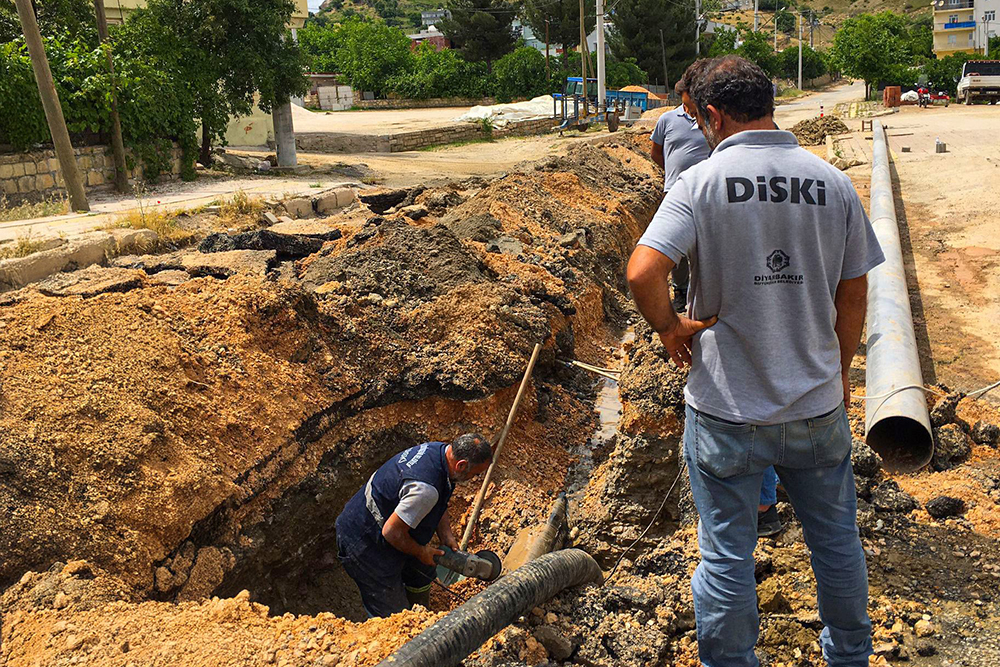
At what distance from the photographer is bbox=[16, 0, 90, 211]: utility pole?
389 inches

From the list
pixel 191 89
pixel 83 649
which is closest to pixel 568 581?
pixel 83 649

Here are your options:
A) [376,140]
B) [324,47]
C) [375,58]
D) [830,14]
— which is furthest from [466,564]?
[830,14]

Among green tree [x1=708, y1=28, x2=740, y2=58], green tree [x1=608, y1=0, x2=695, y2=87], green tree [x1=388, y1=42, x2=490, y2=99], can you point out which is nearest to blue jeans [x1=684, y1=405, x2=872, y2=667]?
green tree [x1=388, y1=42, x2=490, y2=99]

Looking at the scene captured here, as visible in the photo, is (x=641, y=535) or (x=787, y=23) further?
(x=787, y=23)

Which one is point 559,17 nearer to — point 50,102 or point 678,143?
point 50,102

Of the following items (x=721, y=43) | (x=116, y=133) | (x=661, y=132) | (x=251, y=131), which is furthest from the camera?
(x=721, y=43)

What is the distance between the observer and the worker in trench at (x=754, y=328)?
89.8 inches

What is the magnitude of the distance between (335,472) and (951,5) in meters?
85.9

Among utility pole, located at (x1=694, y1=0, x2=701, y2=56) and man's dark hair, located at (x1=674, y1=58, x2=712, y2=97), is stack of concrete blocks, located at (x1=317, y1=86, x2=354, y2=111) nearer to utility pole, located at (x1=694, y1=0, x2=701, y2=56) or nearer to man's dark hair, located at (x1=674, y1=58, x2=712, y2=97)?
utility pole, located at (x1=694, y1=0, x2=701, y2=56)

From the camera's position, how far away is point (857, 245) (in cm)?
238

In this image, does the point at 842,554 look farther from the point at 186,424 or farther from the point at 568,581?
the point at 186,424

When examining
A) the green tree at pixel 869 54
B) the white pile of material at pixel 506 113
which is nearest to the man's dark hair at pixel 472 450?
the white pile of material at pixel 506 113

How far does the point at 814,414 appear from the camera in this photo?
91.3 inches

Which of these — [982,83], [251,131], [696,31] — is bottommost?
[251,131]
